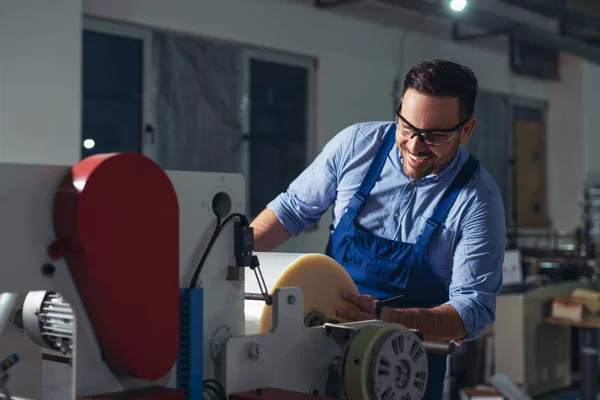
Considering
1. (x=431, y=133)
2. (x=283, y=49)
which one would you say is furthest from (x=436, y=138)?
(x=283, y=49)

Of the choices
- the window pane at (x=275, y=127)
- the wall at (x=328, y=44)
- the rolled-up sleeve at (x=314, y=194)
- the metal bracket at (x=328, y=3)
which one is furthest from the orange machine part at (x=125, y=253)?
the metal bracket at (x=328, y=3)

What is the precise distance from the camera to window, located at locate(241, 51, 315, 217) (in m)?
4.60

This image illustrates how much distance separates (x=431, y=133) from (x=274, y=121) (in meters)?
3.16

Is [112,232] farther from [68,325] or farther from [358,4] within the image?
[358,4]

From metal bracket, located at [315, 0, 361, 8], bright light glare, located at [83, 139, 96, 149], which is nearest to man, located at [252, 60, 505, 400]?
A: bright light glare, located at [83, 139, 96, 149]

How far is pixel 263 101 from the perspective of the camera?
185 inches

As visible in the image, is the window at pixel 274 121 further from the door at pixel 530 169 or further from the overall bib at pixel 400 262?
the overall bib at pixel 400 262

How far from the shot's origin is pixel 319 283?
4.56 ft

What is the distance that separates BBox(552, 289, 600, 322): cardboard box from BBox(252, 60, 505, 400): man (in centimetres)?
315

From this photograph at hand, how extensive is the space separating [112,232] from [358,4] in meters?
4.40

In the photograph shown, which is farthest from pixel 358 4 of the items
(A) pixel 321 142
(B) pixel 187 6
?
(B) pixel 187 6

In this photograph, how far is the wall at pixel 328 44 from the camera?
4.11m

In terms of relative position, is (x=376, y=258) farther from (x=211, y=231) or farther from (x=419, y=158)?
(x=211, y=231)

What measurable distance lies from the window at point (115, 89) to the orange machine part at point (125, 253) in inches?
113
